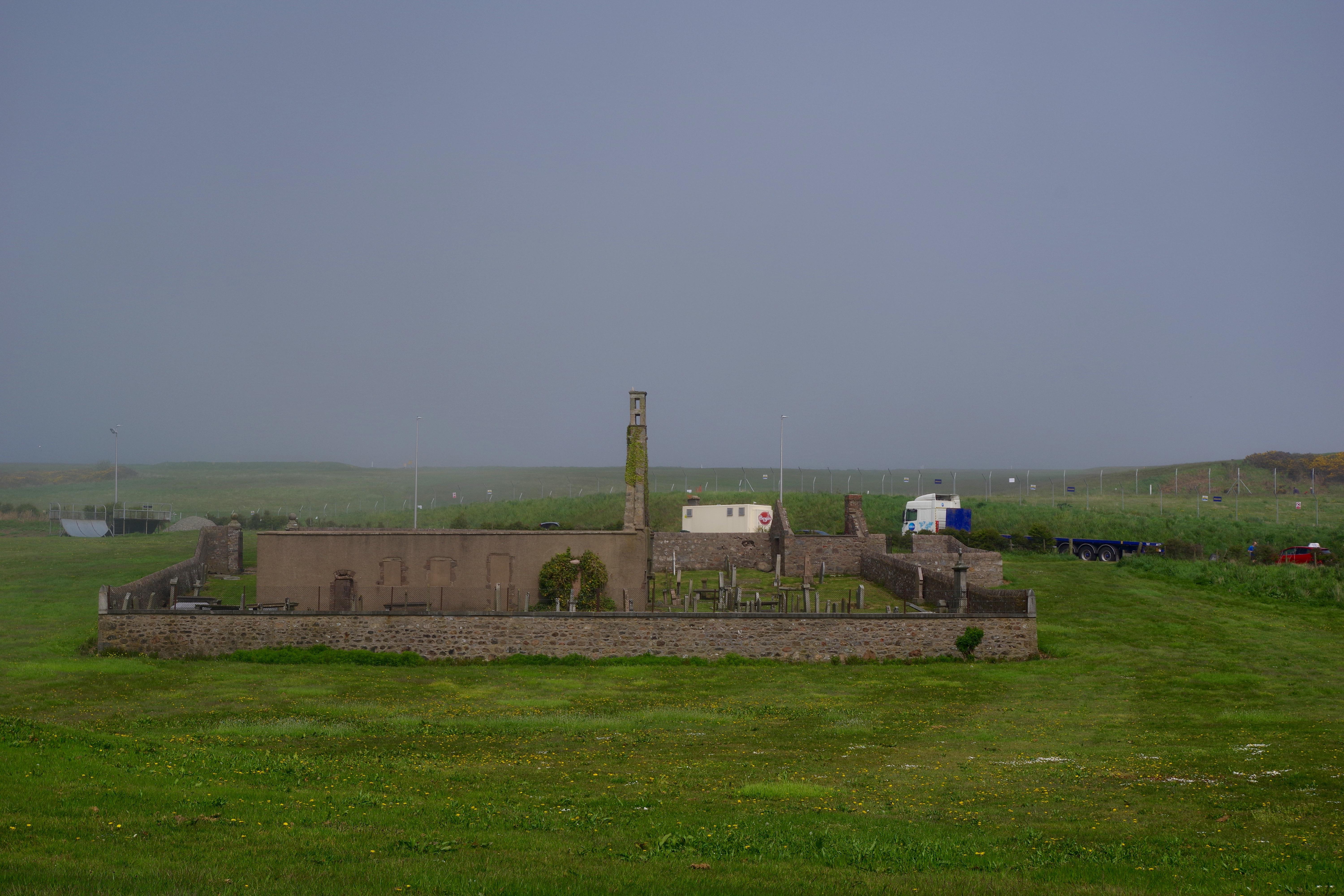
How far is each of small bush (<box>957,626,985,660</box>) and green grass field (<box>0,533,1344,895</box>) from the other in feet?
4.28

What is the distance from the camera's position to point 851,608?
132 feet

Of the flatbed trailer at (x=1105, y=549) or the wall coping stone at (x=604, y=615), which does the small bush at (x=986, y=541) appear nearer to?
the flatbed trailer at (x=1105, y=549)

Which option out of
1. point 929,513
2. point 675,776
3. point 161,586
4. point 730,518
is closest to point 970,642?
point 675,776

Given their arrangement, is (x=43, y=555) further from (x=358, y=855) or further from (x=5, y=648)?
(x=358, y=855)

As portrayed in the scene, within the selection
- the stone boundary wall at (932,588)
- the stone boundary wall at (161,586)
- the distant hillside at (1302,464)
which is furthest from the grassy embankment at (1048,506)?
the stone boundary wall at (161,586)

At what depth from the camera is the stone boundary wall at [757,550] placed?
5462 cm

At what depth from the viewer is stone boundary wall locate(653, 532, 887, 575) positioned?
2151 inches

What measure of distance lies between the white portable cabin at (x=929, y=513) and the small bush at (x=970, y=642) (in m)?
37.5

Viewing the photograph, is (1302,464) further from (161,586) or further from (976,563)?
(161,586)

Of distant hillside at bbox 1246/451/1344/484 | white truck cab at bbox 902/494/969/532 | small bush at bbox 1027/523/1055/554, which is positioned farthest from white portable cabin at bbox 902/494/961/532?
distant hillside at bbox 1246/451/1344/484

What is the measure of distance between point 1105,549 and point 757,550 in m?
22.2

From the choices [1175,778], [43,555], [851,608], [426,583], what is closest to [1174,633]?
[851,608]

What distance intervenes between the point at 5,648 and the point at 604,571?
65.7 ft

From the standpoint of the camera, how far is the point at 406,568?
38594 mm
